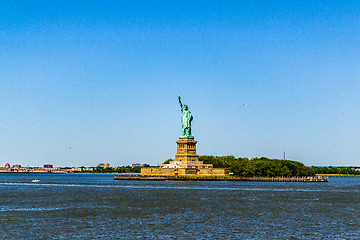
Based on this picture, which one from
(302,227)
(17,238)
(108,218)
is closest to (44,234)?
(17,238)

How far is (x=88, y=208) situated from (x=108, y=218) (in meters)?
8.51

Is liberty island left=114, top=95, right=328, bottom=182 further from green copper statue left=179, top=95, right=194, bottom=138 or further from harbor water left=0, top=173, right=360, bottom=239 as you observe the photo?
harbor water left=0, top=173, right=360, bottom=239

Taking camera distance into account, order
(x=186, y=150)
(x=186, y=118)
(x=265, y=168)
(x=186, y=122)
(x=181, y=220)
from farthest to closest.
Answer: (x=265, y=168), (x=186, y=118), (x=186, y=122), (x=186, y=150), (x=181, y=220)

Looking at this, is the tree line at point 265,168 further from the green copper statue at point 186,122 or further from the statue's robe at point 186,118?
the statue's robe at point 186,118

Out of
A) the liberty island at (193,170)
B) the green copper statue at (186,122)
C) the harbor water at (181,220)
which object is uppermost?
the green copper statue at (186,122)

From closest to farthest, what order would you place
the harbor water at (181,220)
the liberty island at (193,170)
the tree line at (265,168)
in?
the harbor water at (181,220) → the liberty island at (193,170) → the tree line at (265,168)

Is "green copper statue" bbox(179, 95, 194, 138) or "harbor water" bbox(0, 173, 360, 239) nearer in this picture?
"harbor water" bbox(0, 173, 360, 239)

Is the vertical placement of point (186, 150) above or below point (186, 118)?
below

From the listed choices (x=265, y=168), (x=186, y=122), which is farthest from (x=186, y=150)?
(x=265, y=168)

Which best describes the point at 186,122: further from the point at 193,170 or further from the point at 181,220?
the point at 181,220

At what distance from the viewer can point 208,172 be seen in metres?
124

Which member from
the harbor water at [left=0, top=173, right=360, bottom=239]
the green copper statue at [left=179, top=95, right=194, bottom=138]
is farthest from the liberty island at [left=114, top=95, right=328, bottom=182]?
the harbor water at [left=0, top=173, right=360, bottom=239]

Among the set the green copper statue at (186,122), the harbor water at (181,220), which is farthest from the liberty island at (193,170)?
the harbor water at (181,220)

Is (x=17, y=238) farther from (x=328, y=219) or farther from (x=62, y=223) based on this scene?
(x=328, y=219)
